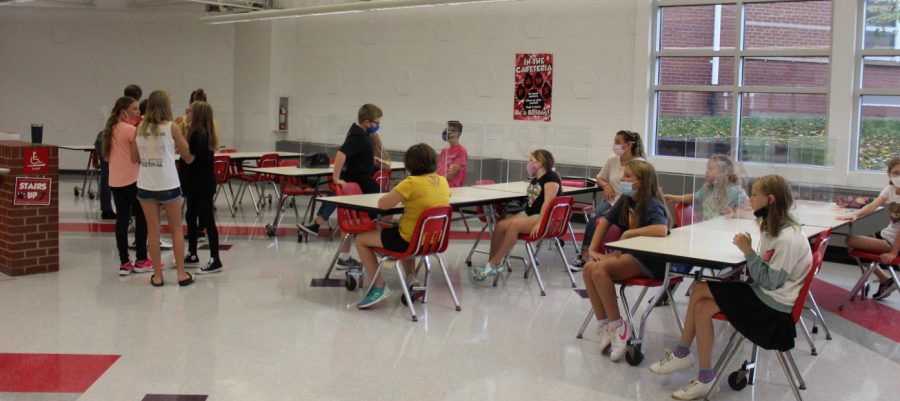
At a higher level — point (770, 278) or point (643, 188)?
point (643, 188)

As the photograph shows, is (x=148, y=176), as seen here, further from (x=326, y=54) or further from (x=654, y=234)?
(x=326, y=54)

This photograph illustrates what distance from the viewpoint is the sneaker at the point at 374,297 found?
542 cm

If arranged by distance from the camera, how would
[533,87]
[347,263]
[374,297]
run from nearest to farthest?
1. [374,297]
2. [347,263]
3. [533,87]

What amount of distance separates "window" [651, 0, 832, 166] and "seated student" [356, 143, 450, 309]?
3.52 m

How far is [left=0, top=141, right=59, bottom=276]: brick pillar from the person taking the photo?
613 centimetres

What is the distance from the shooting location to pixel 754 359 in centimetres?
411

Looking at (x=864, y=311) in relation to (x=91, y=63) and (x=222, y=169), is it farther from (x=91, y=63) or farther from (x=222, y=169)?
(x=91, y=63)

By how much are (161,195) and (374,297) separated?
1658mm

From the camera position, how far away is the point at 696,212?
4832 millimetres

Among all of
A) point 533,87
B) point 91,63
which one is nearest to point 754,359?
point 533,87

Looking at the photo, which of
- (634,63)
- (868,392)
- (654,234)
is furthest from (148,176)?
(634,63)

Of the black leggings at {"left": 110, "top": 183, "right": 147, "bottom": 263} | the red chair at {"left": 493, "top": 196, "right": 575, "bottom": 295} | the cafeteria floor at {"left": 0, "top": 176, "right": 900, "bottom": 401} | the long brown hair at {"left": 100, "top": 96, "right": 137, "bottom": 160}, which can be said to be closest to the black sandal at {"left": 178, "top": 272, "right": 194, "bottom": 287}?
the cafeteria floor at {"left": 0, "top": 176, "right": 900, "bottom": 401}

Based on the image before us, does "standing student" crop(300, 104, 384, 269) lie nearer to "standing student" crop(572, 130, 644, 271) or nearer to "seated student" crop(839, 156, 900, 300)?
"standing student" crop(572, 130, 644, 271)

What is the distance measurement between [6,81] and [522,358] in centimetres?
1188
